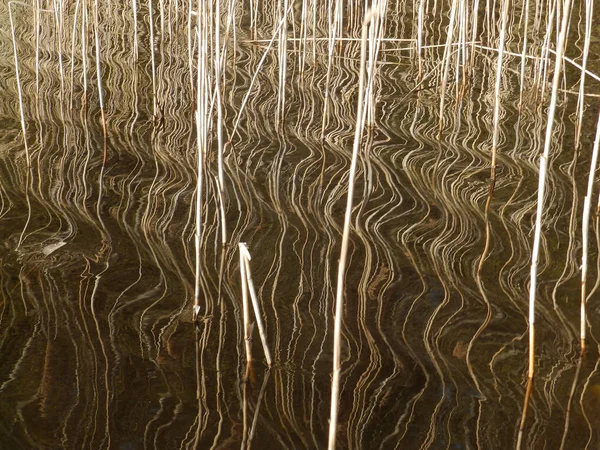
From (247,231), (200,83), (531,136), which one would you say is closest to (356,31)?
(531,136)

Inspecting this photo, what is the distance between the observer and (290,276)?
210 cm

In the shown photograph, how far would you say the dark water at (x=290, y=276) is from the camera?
1581 millimetres

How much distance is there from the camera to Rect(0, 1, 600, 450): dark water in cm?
158

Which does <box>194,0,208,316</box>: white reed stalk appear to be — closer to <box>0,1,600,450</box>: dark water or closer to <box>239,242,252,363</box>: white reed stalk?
<box>0,1,600,450</box>: dark water

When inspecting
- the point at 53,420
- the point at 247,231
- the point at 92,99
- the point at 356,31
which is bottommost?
the point at 53,420

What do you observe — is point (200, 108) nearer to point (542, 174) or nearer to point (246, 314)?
point (246, 314)

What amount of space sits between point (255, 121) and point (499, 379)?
1836 millimetres

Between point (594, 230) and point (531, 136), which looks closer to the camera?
point (594, 230)

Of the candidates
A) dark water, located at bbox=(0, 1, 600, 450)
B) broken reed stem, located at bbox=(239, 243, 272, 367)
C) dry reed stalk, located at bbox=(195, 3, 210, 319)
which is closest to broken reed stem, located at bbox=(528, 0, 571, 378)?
dark water, located at bbox=(0, 1, 600, 450)

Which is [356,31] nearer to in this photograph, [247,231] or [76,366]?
[247,231]

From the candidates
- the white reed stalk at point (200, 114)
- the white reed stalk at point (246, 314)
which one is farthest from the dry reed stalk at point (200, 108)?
the white reed stalk at point (246, 314)

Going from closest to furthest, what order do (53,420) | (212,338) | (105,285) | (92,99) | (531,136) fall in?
(53,420) < (212,338) < (105,285) < (531,136) < (92,99)

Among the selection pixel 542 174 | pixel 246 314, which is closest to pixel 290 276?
pixel 246 314

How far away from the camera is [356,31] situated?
4.30 metres
